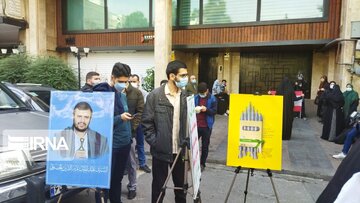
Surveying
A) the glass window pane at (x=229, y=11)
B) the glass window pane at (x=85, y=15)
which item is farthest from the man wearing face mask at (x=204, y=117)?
the glass window pane at (x=85, y=15)

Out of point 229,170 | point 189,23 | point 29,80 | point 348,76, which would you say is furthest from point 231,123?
point 29,80

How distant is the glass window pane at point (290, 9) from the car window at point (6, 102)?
11.3 meters

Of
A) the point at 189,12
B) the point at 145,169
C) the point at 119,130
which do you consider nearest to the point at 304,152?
the point at 145,169

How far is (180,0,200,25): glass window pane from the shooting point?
46.6ft

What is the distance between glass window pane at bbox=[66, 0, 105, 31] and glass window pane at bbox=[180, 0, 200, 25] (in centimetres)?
451

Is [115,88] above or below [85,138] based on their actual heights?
above

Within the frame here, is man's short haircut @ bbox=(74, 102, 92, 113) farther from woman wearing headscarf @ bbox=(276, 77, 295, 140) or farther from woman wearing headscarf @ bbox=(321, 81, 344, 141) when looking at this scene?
woman wearing headscarf @ bbox=(321, 81, 344, 141)

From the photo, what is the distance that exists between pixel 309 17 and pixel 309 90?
11.3ft

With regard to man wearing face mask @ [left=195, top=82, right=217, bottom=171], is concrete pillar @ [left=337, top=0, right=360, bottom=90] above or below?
above

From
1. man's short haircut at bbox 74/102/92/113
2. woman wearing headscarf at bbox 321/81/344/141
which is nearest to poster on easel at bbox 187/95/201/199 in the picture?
man's short haircut at bbox 74/102/92/113

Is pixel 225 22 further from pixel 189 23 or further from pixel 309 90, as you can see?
pixel 309 90

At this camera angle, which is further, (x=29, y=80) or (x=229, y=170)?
(x=29, y=80)

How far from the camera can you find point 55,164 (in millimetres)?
2775

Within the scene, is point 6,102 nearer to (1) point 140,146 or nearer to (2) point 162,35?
(1) point 140,146
